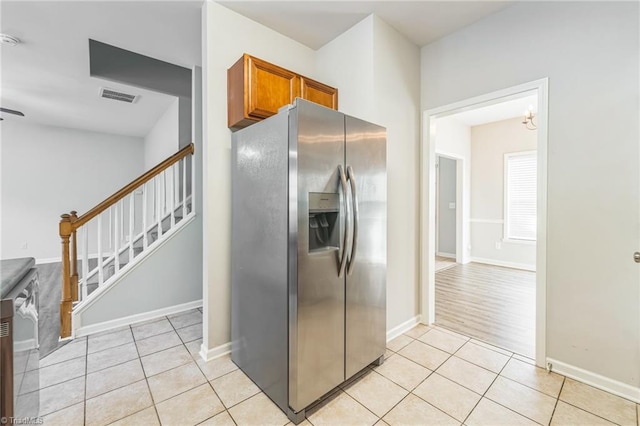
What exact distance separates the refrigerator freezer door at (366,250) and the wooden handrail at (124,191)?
2360mm

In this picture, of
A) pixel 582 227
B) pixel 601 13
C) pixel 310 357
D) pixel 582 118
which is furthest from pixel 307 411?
pixel 601 13

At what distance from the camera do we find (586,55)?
196cm

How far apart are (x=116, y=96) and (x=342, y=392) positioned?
527cm

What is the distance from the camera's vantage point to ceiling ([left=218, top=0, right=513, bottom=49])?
2307 millimetres

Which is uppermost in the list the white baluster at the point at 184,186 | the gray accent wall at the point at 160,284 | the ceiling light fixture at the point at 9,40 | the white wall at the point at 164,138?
the ceiling light fixture at the point at 9,40

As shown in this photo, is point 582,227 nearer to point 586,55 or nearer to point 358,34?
point 586,55

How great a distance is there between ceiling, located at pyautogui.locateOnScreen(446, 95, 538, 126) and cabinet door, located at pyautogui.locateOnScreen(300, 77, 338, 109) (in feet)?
9.29

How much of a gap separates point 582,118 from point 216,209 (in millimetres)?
2807

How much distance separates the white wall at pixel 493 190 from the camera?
536cm

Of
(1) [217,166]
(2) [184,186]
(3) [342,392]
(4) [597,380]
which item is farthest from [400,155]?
(2) [184,186]

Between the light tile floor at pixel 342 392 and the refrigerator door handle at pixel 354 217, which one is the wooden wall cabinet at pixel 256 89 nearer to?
the refrigerator door handle at pixel 354 217

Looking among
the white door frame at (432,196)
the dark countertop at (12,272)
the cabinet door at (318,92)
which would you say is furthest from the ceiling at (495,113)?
the dark countertop at (12,272)

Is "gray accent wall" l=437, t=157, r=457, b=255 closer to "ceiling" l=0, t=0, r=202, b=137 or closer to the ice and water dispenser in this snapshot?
the ice and water dispenser

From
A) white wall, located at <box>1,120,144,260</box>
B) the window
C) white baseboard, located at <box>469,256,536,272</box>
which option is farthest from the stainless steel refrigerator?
Result: white wall, located at <box>1,120,144,260</box>
